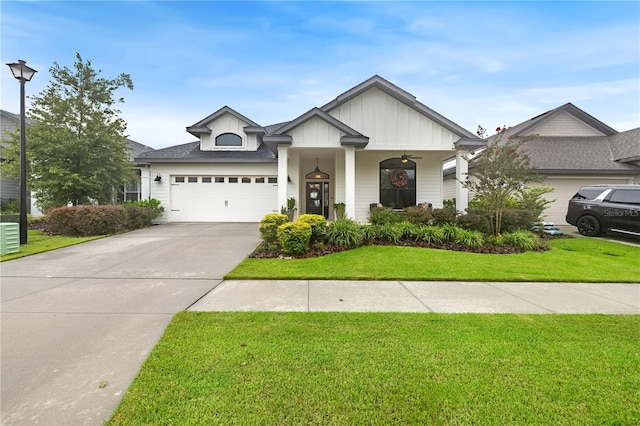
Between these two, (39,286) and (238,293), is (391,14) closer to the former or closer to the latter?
(238,293)

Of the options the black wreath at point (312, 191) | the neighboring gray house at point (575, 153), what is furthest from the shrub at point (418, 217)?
the neighboring gray house at point (575, 153)

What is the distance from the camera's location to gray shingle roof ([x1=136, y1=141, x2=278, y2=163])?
13844mm

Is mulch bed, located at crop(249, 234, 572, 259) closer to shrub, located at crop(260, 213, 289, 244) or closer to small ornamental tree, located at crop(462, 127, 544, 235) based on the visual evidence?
shrub, located at crop(260, 213, 289, 244)

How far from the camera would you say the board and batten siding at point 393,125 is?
11.3m

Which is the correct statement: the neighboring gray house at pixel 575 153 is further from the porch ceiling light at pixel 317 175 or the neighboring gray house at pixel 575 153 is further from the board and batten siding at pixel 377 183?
the porch ceiling light at pixel 317 175

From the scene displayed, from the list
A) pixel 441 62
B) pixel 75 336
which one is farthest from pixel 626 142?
pixel 75 336

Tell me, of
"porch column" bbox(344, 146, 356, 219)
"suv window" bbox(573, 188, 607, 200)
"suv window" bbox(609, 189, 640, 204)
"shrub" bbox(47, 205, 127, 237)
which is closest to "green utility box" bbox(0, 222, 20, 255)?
"shrub" bbox(47, 205, 127, 237)

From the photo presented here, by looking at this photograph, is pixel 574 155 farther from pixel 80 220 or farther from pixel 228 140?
pixel 80 220

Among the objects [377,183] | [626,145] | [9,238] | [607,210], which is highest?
[626,145]

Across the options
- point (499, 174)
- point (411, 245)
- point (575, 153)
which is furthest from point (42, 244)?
point (575, 153)

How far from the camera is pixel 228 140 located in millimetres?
15523

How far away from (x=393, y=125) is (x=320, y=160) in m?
4.32

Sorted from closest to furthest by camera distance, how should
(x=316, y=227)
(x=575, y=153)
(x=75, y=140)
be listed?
(x=316, y=227)
(x=75, y=140)
(x=575, y=153)

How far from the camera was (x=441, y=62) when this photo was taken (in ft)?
48.3
